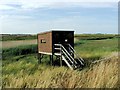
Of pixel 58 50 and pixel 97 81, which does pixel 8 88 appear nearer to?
pixel 97 81

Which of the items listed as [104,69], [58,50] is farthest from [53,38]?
[104,69]

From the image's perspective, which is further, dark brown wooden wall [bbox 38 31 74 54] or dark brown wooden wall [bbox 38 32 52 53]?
dark brown wooden wall [bbox 38 32 52 53]

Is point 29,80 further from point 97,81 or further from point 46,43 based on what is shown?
point 46,43

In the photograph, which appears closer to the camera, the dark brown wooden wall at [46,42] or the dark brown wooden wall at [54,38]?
the dark brown wooden wall at [54,38]

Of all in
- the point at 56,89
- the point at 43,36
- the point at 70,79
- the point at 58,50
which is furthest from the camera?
the point at 43,36

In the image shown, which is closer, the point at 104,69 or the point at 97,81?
the point at 97,81

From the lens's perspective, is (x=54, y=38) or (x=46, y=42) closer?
(x=54, y=38)

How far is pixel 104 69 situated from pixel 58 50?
18017 millimetres

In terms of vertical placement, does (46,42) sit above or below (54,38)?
below

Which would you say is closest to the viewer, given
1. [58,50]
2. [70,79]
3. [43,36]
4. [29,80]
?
[70,79]

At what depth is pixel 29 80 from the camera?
8180 mm

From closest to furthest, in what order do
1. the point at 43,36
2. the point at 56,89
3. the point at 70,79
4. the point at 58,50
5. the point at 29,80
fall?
1. the point at 56,89
2. the point at 70,79
3. the point at 29,80
4. the point at 58,50
5. the point at 43,36

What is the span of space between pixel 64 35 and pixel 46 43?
204cm

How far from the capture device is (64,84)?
7191mm
